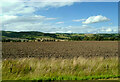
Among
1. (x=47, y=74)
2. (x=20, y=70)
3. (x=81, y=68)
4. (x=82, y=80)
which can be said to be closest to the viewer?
(x=82, y=80)

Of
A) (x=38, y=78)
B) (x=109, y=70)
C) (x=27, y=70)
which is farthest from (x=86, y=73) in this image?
(x=27, y=70)

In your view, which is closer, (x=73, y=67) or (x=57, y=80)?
(x=57, y=80)

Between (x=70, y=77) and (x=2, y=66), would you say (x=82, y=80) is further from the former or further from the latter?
(x=2, y=66)

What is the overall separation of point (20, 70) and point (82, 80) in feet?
12.7

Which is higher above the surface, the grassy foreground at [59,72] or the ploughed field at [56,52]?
the grassy foreground at [59,72]

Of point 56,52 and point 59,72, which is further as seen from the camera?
point 56,52

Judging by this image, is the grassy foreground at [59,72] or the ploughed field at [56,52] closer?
the grassy foreground at [59,72]

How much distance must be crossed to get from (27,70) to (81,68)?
3427 mm

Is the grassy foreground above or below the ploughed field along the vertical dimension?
above

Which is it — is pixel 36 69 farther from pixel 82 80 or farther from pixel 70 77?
pixel 82 80

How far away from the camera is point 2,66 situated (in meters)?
9.88

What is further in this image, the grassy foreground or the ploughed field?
the ploughed field

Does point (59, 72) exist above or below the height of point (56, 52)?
above

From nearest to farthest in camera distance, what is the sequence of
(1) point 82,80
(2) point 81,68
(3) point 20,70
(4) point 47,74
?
(1) point 82,80 → (4) point 47,74 → (3) point 20,70 → (2) point 81,68
